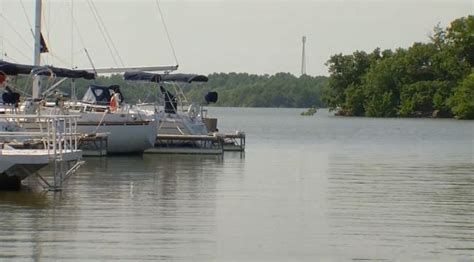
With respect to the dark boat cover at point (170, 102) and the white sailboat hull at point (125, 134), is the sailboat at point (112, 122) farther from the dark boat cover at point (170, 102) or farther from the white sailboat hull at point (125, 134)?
the dark boat cover at point (170, 102)

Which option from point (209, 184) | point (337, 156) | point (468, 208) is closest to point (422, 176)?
point (209, 184)

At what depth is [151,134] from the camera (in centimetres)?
4325

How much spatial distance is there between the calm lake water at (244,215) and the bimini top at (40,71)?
4.45 m

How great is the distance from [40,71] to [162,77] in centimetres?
1094

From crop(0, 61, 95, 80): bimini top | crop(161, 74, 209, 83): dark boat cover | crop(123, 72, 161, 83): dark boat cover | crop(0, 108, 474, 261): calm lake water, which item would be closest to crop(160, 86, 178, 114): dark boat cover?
crop(123, 72, 161, 83): dark boat cover

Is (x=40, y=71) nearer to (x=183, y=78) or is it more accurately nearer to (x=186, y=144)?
(x=186, y=144)

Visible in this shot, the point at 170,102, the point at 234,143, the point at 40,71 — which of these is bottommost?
the point at 234,143

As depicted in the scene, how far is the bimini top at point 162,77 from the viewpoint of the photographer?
169 feet

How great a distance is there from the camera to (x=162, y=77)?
169 feet

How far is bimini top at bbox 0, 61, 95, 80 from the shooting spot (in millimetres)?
39037

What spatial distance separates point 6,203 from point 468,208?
29.1 ft

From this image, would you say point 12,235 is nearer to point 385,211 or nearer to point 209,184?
point 385,211

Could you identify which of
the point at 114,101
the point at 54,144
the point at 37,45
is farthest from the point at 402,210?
the point at 37,45

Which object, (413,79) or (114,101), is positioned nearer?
(114,101)
